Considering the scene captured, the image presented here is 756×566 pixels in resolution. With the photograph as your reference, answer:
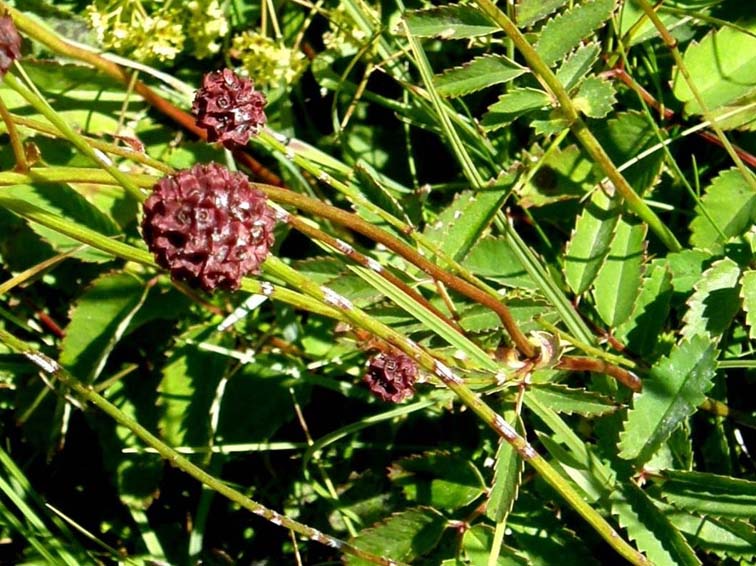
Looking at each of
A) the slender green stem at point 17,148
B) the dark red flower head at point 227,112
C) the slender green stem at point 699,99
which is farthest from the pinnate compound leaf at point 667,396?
the slender green stem at point 17,148

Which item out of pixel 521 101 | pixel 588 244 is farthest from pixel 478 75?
pixel 588 244

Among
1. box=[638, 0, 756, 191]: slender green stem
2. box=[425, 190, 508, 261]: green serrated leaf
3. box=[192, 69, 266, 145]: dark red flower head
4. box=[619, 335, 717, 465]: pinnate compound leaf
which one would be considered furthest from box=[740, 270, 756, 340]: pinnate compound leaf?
box=[192, 69, 266, 145]: dark red flower head

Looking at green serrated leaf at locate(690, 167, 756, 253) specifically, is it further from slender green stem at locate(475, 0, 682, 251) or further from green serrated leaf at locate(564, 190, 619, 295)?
green serrated leaf at locate(564, 190, 619, 295)

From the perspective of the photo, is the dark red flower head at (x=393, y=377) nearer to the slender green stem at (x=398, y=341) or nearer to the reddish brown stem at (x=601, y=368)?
the slender green stem at (x=398, y=341)

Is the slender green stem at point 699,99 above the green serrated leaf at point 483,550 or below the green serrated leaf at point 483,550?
above

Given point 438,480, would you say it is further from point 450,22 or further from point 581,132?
point 450,22

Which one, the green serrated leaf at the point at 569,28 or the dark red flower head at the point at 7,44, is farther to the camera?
the green serrated leaf at the point at 569,28
